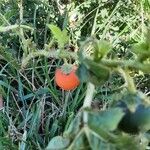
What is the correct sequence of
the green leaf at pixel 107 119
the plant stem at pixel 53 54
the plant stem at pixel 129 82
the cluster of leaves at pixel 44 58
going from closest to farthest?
the green leaf at pixel 107 119 < the plant stem at pixel 129 82 < the plant stem at pixel 53 54 < the cluster of leaves at pixel 44 58

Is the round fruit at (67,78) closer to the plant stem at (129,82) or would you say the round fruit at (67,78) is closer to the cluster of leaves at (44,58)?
the cluster of leaves at (44,58)

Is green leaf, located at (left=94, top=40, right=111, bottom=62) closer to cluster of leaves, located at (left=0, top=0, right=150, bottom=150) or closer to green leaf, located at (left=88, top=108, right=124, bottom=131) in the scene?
green leaf, located at (left=88, top=108, right=124, bottom=131)

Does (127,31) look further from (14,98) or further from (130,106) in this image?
(130,106)

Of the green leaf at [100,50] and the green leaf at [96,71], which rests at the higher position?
the green leaf at [100,50]

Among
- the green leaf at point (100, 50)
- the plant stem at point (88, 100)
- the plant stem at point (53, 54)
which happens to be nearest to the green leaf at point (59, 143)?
the plant stem at point (88, 100)

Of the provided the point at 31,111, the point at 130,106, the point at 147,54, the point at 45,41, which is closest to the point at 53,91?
the point at 31,111

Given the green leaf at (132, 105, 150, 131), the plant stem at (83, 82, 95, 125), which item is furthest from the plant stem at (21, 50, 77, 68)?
the green leaf at (132, 105, 150, 131)

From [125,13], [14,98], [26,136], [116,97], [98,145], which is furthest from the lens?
[125,13]

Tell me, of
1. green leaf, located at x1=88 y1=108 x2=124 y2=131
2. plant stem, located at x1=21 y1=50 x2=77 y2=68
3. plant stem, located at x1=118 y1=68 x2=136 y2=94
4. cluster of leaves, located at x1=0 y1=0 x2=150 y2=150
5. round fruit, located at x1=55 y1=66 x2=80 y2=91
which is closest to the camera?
green leaf, located at x1=88 y1=108 x2=124 y2=131
